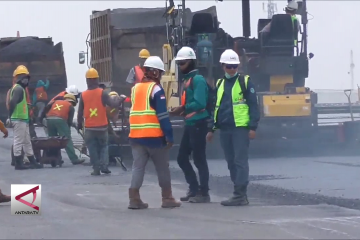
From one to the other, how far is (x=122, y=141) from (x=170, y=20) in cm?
399

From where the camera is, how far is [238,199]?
398 inches

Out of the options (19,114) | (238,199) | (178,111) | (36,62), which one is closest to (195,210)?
(238,199)

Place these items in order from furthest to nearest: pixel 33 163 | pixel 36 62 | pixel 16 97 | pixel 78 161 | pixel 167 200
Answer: pixel 36 62, pixel 78 161, pixel 33 163, pixel 16 97, pixel 167 200

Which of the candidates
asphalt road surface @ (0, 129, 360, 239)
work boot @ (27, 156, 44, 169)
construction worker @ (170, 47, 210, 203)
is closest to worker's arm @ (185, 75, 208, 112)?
construction worker @ (170, 47, 210, 203)

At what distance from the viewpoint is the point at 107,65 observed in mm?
23891

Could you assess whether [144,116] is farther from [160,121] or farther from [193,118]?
[193,118]

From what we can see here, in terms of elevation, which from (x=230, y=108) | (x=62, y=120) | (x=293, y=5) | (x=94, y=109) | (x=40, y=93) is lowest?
(x=62, y=120)

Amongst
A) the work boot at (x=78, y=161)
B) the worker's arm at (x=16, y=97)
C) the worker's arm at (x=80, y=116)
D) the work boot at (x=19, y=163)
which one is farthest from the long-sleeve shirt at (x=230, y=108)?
the work boot at (x=78, y=161)

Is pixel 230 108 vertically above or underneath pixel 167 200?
above

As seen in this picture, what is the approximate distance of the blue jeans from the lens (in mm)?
14227

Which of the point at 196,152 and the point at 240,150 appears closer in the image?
the point at 240,150

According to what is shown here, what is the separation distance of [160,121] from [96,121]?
189 inches

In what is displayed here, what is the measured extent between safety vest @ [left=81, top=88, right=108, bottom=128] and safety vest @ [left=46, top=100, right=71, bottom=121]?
7.48ft

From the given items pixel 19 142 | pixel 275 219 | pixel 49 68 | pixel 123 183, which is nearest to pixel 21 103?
pixel 19 142
